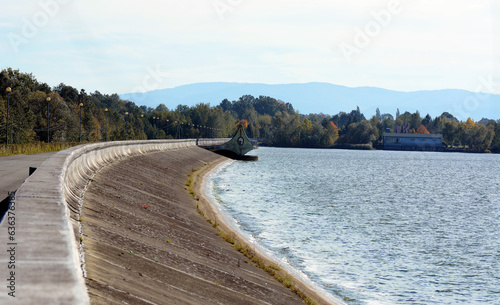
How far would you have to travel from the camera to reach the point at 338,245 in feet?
100

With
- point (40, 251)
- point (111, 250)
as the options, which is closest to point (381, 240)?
point (111, 250)

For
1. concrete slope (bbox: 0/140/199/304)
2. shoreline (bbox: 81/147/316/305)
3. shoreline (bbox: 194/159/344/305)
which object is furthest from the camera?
shoreline (bbox: 194/159/344/305)

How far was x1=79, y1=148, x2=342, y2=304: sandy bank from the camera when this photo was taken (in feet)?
40.0

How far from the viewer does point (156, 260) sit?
53.6 ft

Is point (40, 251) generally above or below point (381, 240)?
above

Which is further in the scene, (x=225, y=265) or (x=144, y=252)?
(x=225, y=265)

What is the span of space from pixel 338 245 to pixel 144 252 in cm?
1611

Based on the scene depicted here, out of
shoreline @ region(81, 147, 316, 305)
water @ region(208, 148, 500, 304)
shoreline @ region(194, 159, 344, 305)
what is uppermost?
shoreline @ region(81, 147, 316, 305)

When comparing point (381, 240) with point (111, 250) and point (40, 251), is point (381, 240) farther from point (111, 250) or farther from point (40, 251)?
point (40, 251)

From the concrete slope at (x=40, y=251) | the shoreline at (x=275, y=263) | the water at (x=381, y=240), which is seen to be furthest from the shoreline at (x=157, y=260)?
the water at (x=381, y=240)

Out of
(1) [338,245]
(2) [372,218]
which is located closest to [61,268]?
(1) [338,245]

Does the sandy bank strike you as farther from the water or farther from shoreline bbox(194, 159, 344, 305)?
the water

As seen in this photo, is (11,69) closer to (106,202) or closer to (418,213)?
(418,213)

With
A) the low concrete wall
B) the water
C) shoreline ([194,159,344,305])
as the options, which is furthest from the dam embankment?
the water
